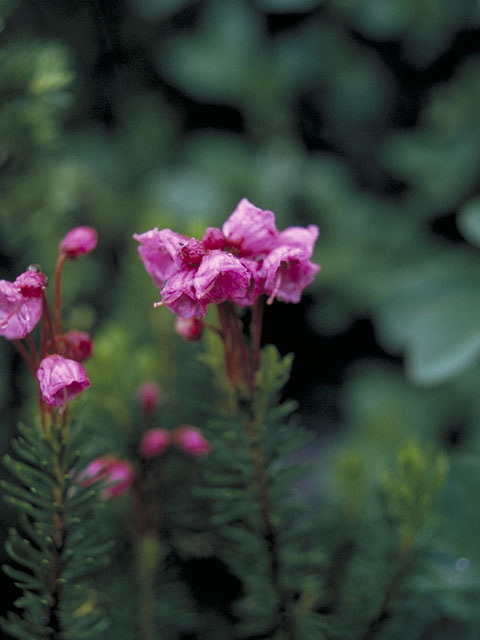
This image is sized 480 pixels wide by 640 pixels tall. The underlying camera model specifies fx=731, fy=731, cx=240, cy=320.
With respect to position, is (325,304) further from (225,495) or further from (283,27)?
(225,495)

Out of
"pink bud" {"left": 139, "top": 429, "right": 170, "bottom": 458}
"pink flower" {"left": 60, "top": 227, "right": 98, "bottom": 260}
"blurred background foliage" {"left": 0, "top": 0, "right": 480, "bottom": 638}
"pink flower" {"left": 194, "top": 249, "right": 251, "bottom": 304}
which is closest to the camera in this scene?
"pink flower" {"left": 194, "top": 249, "right": 251, "bottom": 304}

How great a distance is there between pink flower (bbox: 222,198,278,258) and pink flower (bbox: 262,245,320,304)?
0.4 inches

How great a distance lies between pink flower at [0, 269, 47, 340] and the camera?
0.45 metres

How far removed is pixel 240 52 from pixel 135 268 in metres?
0.91

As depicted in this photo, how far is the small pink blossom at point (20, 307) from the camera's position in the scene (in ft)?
1.49

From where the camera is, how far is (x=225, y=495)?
1.80 ft

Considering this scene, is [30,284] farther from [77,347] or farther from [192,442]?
[192,442]

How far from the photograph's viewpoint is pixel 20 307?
18.1 inches

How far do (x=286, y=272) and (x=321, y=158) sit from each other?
1.15 m

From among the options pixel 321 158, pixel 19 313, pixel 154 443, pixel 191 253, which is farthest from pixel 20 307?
pixel 321 158

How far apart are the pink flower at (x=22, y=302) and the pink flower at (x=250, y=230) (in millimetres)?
125

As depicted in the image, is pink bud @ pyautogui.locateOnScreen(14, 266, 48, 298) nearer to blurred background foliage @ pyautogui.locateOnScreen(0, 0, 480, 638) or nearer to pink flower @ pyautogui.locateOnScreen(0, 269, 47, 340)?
pink flower @ pyautogui.locateOnScreen(0, 269, 47, 340)

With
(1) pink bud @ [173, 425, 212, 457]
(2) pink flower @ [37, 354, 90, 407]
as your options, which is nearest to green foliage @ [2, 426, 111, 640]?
(2) pink flower @ [37, 354, 90, 407]

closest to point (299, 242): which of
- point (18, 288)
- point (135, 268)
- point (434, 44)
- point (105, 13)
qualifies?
point (18, 288)
